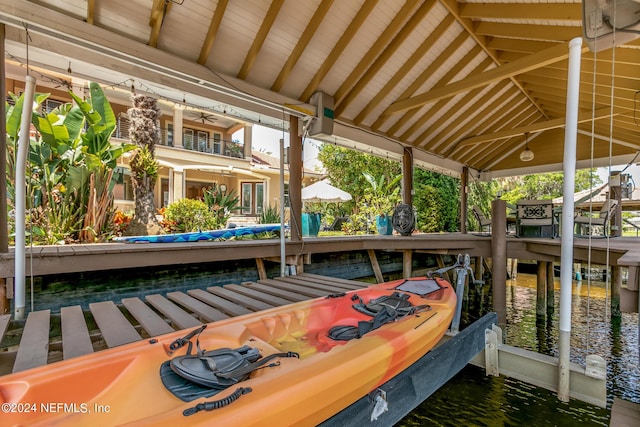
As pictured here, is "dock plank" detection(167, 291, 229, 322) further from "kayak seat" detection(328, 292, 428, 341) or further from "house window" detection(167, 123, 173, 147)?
"house window" detection(167, 123, 173, 147)

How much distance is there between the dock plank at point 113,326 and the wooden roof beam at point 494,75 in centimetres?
540

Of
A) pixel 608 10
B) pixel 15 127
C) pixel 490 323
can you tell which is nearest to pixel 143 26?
pixel 15 127

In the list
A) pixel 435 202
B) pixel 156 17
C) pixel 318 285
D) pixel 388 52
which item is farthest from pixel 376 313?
pixel 435 202

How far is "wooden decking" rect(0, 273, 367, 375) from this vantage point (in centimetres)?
212

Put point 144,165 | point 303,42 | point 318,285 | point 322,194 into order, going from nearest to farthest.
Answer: point 318,285 → point 303,42 → point 144,165 → point 322,194

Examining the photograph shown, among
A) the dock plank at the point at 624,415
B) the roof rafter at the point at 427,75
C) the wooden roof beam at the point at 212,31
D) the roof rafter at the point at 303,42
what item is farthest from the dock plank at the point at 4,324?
the roof rafter at the point at 427,75

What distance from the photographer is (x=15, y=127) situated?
15.6 feet

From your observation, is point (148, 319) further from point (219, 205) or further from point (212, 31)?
point (219, 205)

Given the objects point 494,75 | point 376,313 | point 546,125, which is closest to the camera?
point 376,313

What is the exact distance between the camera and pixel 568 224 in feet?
8.34

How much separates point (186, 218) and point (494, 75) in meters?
6.75

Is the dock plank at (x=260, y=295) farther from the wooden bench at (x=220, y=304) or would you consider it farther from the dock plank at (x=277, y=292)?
the wooden bench at (x=220, y=304)

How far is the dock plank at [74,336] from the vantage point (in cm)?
200

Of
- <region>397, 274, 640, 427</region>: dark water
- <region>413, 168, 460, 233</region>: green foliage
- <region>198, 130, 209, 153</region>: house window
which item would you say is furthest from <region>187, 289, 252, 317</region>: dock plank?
<region>198, 130, 209, 153</region>: house window
